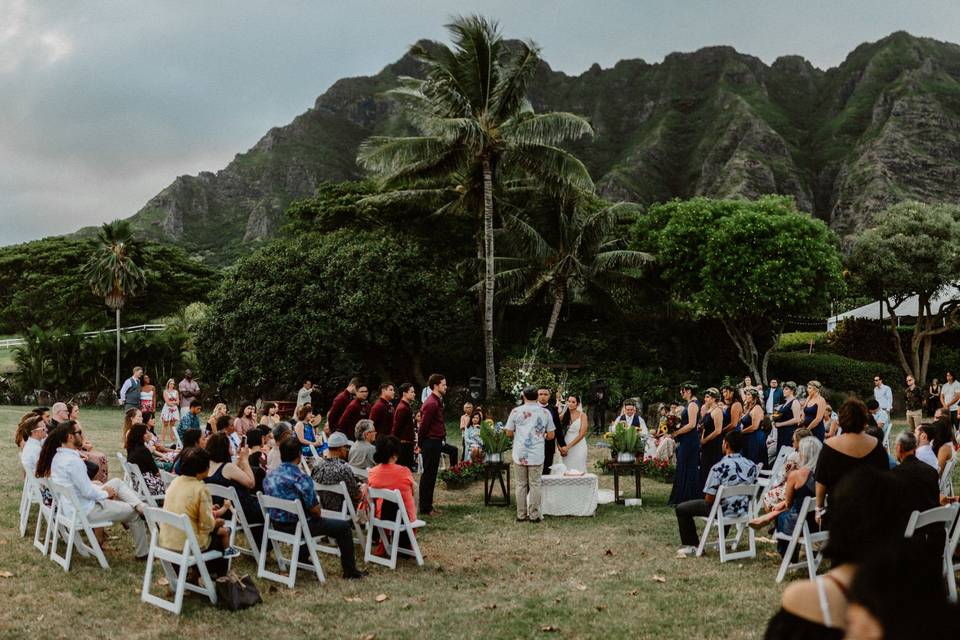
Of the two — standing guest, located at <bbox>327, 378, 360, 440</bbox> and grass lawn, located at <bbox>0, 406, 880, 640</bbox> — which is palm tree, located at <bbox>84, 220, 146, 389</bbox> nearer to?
standing guest, located at <bbox>327, 378, 360, 440</bbox>

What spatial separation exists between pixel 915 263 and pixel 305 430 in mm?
24266

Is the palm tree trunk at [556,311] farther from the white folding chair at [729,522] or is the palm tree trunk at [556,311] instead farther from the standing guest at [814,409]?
the white folding chair at [729,522]

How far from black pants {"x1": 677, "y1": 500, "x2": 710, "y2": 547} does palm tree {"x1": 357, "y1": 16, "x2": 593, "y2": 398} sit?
54.2ft

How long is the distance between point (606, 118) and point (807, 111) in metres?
28.0

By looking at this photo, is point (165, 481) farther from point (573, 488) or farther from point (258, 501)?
point (573, 488)

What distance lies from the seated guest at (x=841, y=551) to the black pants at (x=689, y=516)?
196 inches

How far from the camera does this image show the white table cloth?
10539mm

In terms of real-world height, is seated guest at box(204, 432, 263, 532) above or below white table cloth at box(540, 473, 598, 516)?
above

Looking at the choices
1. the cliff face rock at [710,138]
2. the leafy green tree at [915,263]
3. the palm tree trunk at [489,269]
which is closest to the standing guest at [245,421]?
the palm tree trunk at [489,269]

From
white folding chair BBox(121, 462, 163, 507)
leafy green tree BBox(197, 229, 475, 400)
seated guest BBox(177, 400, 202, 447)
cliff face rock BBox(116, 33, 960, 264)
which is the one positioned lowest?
white folding chair BBox(121, 462, 163, 507)

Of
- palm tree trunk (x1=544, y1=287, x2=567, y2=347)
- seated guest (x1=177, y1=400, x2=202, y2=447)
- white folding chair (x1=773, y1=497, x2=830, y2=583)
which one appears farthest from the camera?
palm tree trunk (x1=544, y1=287, x2=567, y2=347)

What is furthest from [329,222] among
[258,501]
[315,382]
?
[258,501]

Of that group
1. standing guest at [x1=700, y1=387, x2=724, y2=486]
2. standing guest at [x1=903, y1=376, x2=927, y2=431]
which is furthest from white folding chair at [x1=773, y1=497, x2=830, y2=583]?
standing guest at [x1=903, y1=376, x2=927, y2=431]

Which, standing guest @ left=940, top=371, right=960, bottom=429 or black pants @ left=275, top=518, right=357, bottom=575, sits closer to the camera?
black pants @ left=275, top=518, right=357, bottom=575
